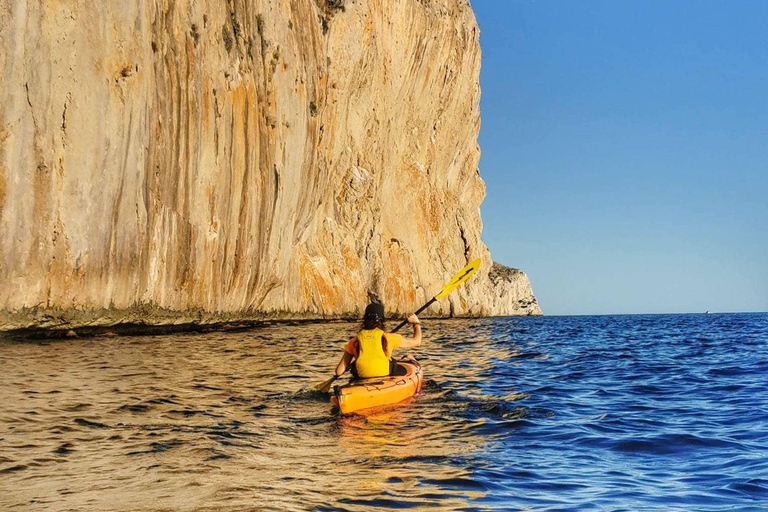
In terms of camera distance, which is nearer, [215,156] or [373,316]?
[373,316]

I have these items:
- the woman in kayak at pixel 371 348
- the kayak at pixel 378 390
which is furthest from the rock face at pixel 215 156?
the kayak at pixel 378 390

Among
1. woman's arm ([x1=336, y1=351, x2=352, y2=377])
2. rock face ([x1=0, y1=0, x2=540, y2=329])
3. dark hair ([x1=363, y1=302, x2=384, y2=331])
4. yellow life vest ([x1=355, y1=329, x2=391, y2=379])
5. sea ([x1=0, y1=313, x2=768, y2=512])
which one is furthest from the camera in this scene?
rock face ([x1=0, y1=0, x2=540, y2=329])

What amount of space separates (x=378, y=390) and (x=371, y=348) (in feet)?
2.50

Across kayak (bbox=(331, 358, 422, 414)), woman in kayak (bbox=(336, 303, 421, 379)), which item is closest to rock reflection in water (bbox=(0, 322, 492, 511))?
kayak (bbox=(331, 358, 422, 414))

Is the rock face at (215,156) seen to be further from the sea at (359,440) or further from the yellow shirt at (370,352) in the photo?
the yellow shirt at (370,352)

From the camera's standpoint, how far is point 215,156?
1179 inches

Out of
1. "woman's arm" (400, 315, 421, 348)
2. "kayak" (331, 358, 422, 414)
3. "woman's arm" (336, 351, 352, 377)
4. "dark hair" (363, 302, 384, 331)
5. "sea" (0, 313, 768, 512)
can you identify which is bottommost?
"sea" (0, 313, 768, 512)

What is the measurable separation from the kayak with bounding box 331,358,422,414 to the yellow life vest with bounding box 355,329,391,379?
151 millimetres

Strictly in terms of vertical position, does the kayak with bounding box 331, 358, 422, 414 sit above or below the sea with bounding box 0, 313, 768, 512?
above

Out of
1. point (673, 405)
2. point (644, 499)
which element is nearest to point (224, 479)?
point (644, 499)

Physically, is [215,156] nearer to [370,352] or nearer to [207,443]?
[370,352]

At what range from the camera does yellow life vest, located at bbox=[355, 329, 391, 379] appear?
11.8m

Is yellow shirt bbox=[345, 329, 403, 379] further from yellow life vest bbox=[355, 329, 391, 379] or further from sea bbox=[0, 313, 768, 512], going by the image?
sea bbox=[0, 313, 768, 512]

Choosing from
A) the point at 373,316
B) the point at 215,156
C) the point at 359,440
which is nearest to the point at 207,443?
the point at 359,440
